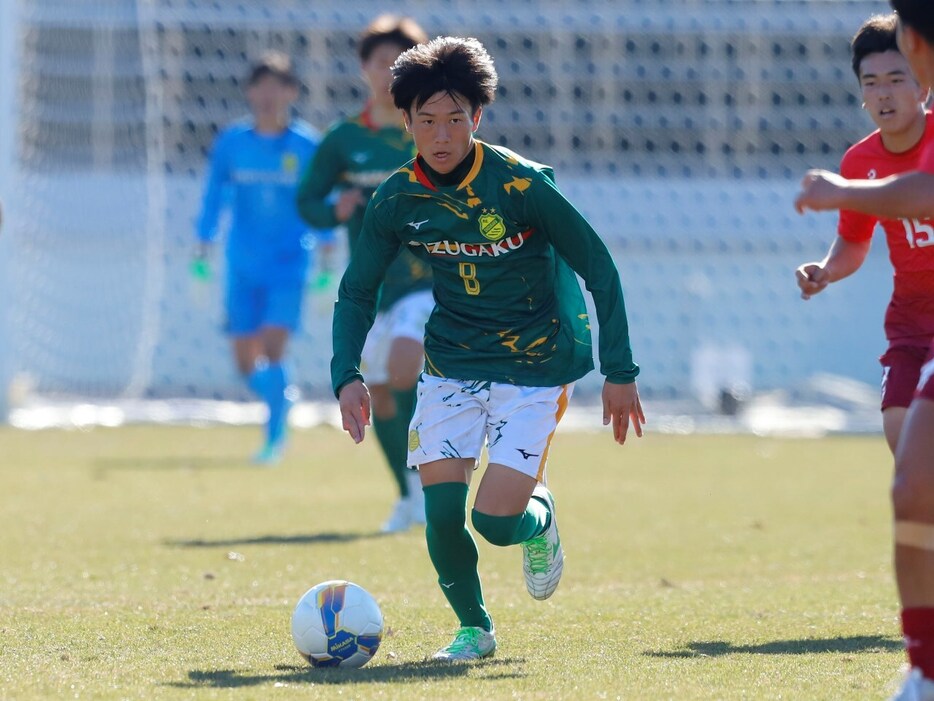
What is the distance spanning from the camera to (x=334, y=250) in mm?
11438

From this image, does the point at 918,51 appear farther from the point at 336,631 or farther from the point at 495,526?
the point at 336,631

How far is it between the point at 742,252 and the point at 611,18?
2.86 metres

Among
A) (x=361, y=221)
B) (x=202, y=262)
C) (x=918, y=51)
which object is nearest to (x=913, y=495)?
(x=918, y=51)

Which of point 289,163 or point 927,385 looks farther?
point 289,163

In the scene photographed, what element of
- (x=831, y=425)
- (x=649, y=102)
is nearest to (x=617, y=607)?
(x=831, y=425)

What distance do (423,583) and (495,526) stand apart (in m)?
1.54

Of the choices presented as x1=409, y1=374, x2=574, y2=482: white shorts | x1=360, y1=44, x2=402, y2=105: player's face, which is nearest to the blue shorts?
x1=360, y1=44, x2=402, y2=105: player's face

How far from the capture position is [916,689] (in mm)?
3037

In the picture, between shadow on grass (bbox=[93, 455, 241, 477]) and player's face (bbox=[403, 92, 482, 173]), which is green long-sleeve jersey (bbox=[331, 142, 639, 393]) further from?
shadow on grass (bbox=[93, 455, 241, 477])

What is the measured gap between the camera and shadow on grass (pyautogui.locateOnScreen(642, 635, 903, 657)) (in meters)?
4.31

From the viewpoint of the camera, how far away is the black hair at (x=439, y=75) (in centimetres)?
432

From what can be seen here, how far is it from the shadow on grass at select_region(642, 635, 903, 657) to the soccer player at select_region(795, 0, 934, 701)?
121cm

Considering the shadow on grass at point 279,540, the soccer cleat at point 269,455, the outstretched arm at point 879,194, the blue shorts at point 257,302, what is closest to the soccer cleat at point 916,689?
the outstretched arm at point 879,194

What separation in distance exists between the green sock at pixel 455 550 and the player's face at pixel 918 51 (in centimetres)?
182
